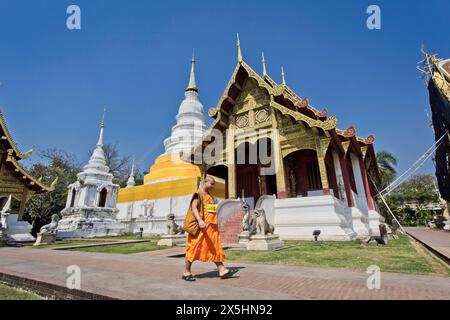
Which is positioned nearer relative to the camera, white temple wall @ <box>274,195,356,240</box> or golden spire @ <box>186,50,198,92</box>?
white temple wall @ <box>274,195,356,240</box>

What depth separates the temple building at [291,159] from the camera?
10836 millimetres

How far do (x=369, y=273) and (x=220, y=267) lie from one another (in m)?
2.31

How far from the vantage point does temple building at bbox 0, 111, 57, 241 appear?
15156 millimetres

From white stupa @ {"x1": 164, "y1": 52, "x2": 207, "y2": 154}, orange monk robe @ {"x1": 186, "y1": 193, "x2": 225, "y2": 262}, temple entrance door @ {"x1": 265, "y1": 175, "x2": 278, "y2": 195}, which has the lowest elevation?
orange monk robe @ {"x1": 186, "y1": 193, "x2": 225, "y2": 262}

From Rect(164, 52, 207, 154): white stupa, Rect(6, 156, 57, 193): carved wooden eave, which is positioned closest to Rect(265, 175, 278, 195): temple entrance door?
Rect(164, 52, 207, 154): white stupa

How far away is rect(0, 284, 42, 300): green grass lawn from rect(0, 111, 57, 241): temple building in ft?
47.6

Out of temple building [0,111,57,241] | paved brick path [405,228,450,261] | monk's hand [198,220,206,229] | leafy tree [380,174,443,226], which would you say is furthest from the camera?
leafy tree [380,174,443,226]

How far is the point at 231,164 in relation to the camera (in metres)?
13.8

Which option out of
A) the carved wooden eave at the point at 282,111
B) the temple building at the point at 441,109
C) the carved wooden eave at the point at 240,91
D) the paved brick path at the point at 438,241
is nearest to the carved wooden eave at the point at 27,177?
the carved wooden eave at the point at 282,111

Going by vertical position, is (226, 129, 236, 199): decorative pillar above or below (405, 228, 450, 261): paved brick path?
above

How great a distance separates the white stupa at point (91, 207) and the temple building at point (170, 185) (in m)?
1.57

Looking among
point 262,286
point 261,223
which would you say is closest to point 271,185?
point 261,223

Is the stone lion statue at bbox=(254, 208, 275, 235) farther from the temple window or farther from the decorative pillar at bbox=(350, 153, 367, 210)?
the decorative pillar at bbox=(350, 153, 367, 210)

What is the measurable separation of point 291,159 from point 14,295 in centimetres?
1372
